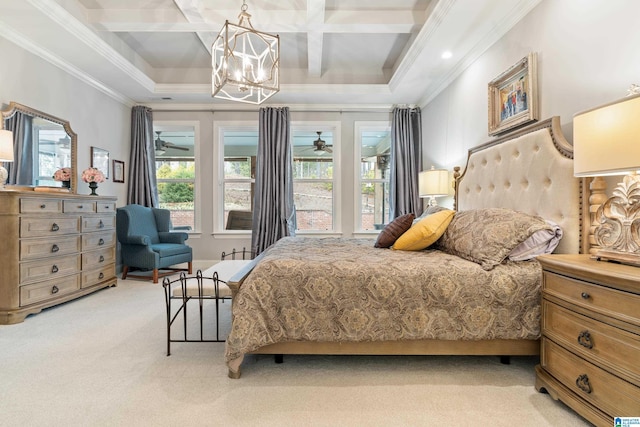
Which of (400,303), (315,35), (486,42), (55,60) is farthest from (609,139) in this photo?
(55,60)

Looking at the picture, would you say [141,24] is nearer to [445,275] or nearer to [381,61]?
[381,61]

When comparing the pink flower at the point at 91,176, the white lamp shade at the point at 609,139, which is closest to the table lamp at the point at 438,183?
the white lamp shade at the point at 609,139

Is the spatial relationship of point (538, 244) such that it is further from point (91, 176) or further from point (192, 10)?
point (91, 176)

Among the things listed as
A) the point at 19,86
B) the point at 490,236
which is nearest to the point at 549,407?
the point at 490,236

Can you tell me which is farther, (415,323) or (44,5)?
(44,5)

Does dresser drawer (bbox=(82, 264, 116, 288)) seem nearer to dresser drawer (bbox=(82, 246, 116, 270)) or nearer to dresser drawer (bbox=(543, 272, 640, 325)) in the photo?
dresser drawer (bbox=(82, 246, 116, 270))

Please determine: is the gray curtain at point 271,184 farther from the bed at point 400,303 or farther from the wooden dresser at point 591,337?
the wooden dresser at point 591,337

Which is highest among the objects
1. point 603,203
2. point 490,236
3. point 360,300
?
point 603,203

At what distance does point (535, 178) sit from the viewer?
7.30 feet

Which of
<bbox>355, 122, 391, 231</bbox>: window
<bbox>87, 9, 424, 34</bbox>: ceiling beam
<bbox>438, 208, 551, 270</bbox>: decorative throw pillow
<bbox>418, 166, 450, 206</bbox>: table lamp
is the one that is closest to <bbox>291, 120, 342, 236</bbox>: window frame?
<bbox>355, 122, 391, 231</bbox>: window

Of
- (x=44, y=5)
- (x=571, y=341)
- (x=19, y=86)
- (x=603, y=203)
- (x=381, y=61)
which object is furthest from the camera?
(x=381, y=61)

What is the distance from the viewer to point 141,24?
3.16m

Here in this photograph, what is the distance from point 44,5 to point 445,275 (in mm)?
3707

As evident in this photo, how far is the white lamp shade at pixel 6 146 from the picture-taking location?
8.88 ft
